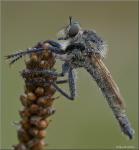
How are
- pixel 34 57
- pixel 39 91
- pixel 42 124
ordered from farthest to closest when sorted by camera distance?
pixel 34 57 → pixel 39 91 → pixel 42 124

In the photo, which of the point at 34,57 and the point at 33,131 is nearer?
the point at 33,131

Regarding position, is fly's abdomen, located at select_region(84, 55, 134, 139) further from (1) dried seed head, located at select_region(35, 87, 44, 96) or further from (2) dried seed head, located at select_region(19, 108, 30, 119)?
(2) dried seed head, located at select_region(19, 108, 30, 119)

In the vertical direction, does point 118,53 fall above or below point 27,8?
below

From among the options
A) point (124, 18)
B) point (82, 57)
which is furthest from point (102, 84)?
point (124, 18)

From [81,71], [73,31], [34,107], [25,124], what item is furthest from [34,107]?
[81,71]

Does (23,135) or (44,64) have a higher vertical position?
(44,64)

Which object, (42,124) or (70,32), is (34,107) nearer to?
(42,124)

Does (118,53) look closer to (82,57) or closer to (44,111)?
(82,57)

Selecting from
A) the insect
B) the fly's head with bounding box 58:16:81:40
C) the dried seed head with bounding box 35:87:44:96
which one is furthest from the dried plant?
the fly's head with bounding box 58:16:81:40
